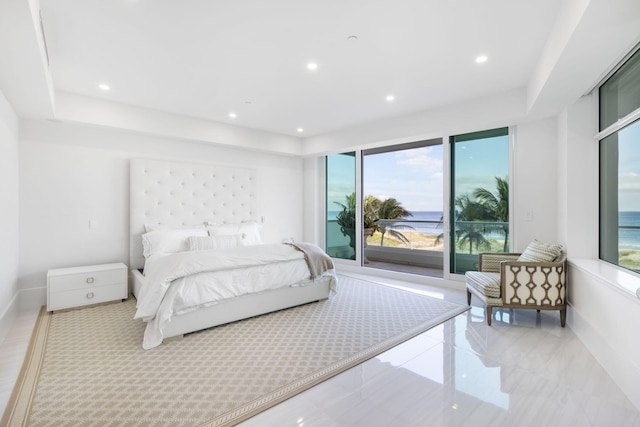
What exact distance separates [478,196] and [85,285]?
507 centimetres

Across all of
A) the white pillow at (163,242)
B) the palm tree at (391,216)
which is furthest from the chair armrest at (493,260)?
the white pillow at (163,242)

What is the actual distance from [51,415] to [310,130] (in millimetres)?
4657

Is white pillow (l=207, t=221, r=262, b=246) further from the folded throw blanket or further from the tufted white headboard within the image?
the folded throw blanket

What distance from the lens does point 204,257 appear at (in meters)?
3.02

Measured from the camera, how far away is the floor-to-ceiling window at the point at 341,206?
5.99 meters

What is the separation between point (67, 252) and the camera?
12.6 ft

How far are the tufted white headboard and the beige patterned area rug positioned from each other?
1212 millimetres

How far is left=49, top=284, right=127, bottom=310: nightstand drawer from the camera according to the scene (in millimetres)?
3420

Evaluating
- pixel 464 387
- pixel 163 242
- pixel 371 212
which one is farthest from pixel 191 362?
pixel 371 212

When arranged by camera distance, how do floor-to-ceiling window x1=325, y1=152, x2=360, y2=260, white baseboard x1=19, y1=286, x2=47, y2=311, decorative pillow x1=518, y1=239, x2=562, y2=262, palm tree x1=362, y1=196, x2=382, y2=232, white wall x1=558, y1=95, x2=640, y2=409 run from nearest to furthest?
white wall x1=558, y1=95, x2=640, y2=409, decorative pillow x1=518, y1=239, x2=562, y2=262, white baseboard x1=19, y1=286, x2=47, y2=311, floor-to-ceiling window x1=325, y1=152, x2=360, y2=260, palm tree x1=362, y1=196, x2=382, y2=232

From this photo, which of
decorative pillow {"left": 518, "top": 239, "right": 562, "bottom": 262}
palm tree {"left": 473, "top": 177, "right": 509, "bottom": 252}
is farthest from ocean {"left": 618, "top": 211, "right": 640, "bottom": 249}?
palm tree {"left": 473, "top": 177, "right": 509, "bottom": 252}

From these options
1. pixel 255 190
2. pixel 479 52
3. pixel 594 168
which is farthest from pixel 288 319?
pixel 594 168

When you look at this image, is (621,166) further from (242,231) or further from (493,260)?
(242,231)

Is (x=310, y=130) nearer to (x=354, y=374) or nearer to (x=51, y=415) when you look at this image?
(x=354, y=374)
